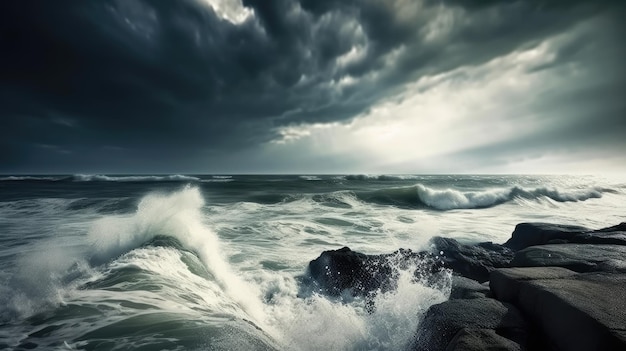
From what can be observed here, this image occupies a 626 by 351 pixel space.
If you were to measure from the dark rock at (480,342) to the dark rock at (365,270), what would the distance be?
2.50 m

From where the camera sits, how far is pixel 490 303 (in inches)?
114

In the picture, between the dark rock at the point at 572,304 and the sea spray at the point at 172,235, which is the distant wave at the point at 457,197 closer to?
the sea spray at the point at 172,235

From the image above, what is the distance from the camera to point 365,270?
18.3 ft

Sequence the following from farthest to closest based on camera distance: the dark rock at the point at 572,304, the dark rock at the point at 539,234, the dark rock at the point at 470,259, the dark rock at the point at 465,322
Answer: the dark rock at the point at 539,234, the dark rock at the point at 470,259, the dark rock at the point at 465,322, the dark rock at the point at 572,304

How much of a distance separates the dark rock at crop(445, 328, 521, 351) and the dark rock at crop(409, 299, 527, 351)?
89 millimetres

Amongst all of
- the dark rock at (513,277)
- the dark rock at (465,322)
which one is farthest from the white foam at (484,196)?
the dark rock at (465,322)

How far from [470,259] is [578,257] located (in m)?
2.31

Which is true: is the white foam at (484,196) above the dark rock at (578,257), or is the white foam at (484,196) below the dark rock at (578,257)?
below

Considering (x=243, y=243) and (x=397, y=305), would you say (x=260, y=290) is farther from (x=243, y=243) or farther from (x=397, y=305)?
(x=243, y=243)

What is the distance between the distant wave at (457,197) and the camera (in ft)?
66.6

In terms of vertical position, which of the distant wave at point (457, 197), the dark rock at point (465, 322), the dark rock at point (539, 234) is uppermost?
the dark rock at point (465, 322)

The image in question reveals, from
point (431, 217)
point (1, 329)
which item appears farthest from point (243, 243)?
point (431, 217)

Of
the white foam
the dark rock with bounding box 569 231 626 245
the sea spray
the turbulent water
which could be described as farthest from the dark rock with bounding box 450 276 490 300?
the white foam

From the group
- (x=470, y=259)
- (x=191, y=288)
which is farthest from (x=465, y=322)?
(x=470, y=259)
